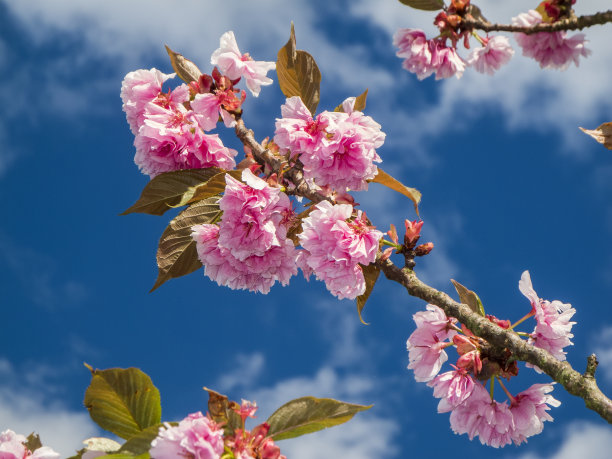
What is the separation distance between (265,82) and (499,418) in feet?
4.34

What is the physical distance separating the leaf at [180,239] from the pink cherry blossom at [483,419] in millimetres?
980

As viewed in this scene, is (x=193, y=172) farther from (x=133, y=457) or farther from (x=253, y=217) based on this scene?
(x=133, y=457)

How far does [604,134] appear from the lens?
2.04m

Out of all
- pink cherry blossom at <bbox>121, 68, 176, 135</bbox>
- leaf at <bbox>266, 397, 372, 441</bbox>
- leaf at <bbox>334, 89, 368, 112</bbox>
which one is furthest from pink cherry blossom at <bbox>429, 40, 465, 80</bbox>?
leaf at <bbox>266, 397, 372, 441</bbox>

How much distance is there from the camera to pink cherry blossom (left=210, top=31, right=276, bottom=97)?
2.17 m

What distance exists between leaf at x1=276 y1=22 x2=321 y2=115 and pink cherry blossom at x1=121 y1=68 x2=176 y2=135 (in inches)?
16.1

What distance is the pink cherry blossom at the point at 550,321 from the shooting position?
1852mm

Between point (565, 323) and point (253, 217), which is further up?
point (253, 217)

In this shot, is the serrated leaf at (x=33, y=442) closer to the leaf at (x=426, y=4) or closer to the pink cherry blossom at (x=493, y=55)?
the leaf at (x=426, y=4)

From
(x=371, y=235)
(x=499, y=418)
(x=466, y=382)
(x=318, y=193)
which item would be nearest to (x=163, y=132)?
(x=318, y=193)

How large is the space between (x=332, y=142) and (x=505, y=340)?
0.74 m

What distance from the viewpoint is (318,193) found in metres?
2.10

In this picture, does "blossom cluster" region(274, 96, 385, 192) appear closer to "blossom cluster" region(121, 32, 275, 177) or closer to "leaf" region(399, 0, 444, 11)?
"blossom cluster" region(121, 32, 275, 177)

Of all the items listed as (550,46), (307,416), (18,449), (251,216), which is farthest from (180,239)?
(550,46)
